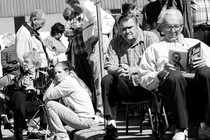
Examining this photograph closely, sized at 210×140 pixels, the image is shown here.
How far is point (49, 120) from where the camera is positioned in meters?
10.2

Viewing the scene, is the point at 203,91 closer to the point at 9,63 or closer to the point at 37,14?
the point at 37,14

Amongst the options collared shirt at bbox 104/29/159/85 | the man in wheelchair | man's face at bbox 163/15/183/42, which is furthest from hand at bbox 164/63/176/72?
the man in wheelchair

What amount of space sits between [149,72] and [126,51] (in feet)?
3.90

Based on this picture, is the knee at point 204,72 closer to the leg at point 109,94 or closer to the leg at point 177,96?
the leg at point 177,96

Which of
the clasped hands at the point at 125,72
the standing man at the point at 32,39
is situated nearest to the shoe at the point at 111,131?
the clasped hands at the point at 125,72

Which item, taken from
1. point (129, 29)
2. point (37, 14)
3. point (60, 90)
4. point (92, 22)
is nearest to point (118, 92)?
point (129, 29)

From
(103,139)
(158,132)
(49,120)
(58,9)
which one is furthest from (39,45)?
(58,9)

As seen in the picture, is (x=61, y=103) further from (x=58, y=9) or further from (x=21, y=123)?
(x=58, y=9)

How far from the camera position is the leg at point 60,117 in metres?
10.1

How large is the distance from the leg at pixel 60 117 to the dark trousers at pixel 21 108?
1170 millimetres

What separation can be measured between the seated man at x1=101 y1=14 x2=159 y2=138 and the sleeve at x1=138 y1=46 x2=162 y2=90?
24.0 inches

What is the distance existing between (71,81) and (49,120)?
2.10ft

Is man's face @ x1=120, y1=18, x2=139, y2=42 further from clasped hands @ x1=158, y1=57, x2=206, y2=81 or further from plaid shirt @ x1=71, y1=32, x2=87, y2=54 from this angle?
plaid shirt @ x1=71, y1=32, x2=87, y2=54

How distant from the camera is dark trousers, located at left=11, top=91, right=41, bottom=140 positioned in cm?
1119
